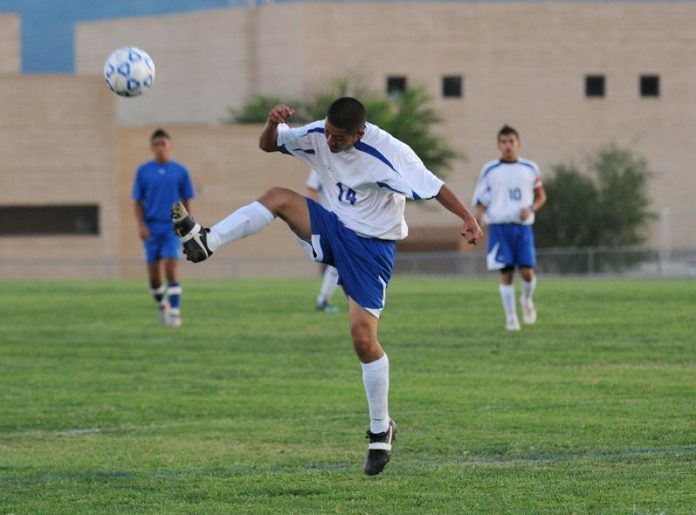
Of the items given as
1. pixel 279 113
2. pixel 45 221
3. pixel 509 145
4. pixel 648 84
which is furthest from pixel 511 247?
pixel 648 84

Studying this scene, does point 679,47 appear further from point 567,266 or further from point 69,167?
point 567,266

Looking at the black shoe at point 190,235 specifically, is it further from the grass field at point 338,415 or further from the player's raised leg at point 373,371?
the grass field at point 338,415

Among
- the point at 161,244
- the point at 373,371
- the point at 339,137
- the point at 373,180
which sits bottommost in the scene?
the point at 373,371

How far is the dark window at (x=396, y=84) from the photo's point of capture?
75.1 meters

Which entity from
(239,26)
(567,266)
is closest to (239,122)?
(239,26)

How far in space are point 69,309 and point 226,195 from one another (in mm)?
44622

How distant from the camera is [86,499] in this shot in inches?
316

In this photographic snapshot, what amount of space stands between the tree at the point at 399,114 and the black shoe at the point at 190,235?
58551 mm

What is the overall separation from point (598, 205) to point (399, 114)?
10.4 metres

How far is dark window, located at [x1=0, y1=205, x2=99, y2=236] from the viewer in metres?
67.2

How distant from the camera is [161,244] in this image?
19156 mm

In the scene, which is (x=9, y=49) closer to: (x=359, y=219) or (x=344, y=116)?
(x=359, y=219)

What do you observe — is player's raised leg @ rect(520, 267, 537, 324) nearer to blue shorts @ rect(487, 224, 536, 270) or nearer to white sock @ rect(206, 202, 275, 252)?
blue shorts @ rect(487, 224, 536, 270)

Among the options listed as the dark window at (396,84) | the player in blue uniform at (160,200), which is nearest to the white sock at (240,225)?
the player in blue uniform at (160,200)
